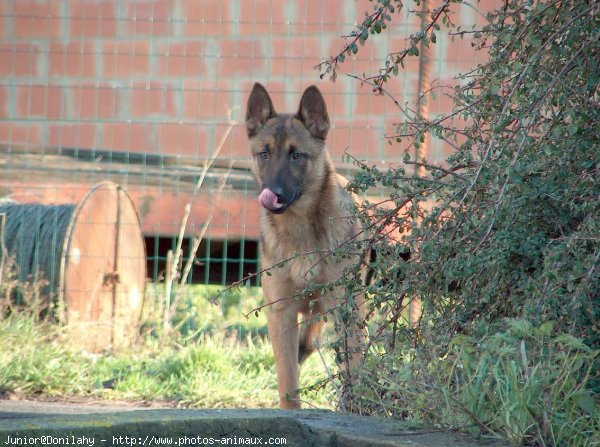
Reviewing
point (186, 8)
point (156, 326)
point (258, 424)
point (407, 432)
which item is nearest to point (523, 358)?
point (407, 432)

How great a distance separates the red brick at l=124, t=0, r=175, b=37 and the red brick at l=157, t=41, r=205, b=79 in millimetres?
168

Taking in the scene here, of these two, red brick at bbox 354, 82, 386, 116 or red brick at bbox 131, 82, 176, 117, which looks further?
red brick at bbox 131, 82, 176, 117

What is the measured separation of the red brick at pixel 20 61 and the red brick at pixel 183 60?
1.29 m

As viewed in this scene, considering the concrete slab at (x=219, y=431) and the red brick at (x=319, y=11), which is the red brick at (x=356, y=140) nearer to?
the red brick at (x=319, y=11)

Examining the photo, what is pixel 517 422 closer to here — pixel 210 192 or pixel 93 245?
pixel 93 245

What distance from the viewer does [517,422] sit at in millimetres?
2738

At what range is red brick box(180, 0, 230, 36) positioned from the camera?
9.64 metres

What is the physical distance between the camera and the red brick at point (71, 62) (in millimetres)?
9859

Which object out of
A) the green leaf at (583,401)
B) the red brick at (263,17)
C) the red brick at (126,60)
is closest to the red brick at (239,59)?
the red brick at (263,17)

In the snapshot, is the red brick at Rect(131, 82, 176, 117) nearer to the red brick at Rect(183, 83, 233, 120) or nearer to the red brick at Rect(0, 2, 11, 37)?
the red brick at Rect(183, 83, 233, 120)

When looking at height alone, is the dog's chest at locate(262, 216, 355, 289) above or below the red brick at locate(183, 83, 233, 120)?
below

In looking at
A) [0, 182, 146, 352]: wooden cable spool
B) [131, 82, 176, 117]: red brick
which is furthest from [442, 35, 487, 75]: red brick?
[0, 182, 146, 352]: wooden cable spool

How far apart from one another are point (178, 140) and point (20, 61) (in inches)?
72.6

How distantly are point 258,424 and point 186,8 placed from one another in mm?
7398
